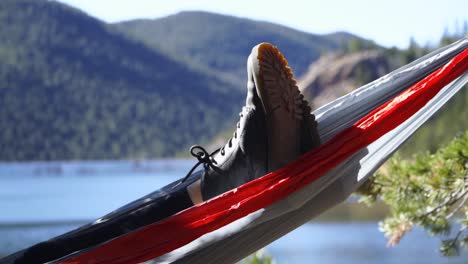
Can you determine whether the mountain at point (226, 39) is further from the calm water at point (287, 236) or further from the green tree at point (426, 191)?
the green tree at point (426, 191)

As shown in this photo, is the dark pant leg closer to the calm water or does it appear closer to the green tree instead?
the green tree

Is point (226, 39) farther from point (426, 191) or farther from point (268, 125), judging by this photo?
point (268, 125)

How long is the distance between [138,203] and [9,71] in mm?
59716

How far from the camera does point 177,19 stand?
100812 millimetres

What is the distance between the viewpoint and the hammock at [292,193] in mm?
1493

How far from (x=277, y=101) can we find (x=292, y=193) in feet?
0.59

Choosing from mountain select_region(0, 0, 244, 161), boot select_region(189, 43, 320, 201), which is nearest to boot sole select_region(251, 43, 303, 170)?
boot select_region(189, 43, 320, 201)

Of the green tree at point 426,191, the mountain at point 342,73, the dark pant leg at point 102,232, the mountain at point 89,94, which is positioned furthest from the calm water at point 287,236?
the mountain at point 342,73

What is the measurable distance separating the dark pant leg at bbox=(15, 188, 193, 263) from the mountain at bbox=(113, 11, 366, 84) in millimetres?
88511

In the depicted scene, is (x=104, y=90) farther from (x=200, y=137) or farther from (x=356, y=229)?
(x=356, y=229)

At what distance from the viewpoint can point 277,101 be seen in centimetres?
149

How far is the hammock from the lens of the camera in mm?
1493

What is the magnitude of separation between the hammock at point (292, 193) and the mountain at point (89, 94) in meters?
53.9

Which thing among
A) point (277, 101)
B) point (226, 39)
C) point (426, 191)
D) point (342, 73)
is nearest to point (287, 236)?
point (426, 191)
